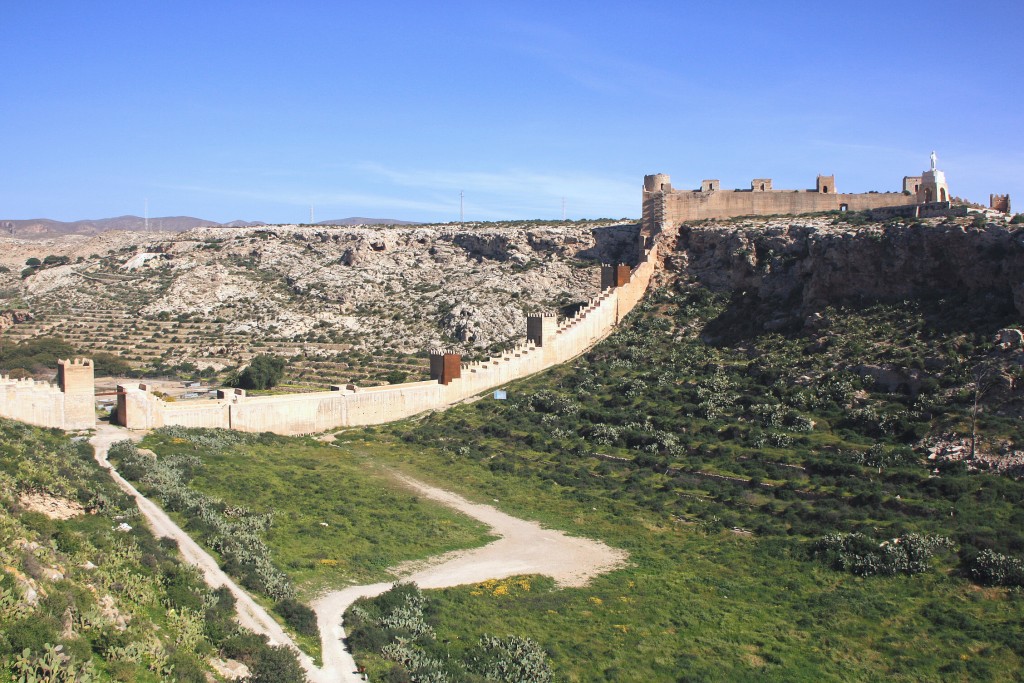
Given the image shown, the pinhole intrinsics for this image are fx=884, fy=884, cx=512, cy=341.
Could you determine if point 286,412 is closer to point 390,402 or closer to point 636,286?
point 390,402

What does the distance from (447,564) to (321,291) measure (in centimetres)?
4166

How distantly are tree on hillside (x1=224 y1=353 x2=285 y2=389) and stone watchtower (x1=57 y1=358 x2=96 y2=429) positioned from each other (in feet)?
47.4

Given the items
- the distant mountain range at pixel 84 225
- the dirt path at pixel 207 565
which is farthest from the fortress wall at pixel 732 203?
the distant mountain range at pixel 84 225

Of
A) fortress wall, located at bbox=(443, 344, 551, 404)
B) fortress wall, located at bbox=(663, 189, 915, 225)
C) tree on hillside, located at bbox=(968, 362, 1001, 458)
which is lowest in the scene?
fortress wall, located at bbox=(443, 344, 551, 404)

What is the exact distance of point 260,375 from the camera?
43.6 m

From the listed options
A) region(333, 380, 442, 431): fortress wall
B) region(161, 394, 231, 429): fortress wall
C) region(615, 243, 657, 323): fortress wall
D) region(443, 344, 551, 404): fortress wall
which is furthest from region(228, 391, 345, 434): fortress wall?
region(615, 243, 657, 323): fortress wall

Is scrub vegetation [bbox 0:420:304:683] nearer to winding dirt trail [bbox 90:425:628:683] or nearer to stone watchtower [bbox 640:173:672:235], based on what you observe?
winding dirt trail [bbox 90:425:628:683]

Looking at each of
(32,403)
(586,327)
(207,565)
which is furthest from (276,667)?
(586,327)

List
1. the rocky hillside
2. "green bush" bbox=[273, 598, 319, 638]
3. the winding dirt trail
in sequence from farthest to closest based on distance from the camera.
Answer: the rocky hillside
"green bush" bbox=[273, 598, 319, 638]
the winding dirt trail

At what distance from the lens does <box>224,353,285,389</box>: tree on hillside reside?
43.4 m

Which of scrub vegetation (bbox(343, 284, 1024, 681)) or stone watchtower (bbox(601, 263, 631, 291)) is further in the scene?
stone watchtower (bbox(601, 263, 631, 291))

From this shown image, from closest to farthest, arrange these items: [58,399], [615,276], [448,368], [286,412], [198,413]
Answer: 1. [58,399]
2. [198,413]
3. [286,412]
4. [448,368]
5. [615,276]

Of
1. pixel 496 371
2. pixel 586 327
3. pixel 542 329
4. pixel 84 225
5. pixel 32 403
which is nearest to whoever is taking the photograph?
pixel 32 403

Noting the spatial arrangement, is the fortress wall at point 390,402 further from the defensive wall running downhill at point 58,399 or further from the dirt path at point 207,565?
the dirt path at point 207,565
